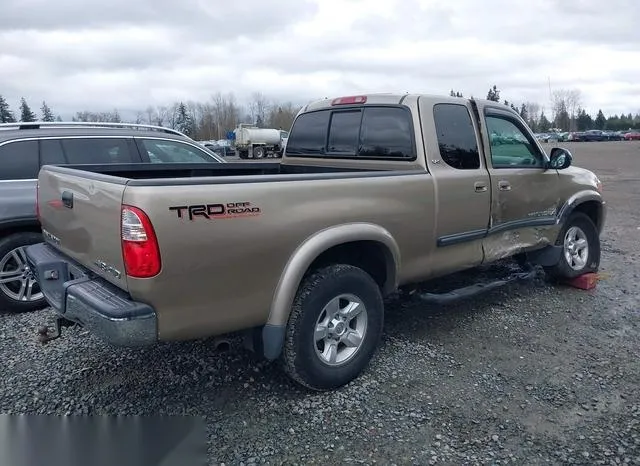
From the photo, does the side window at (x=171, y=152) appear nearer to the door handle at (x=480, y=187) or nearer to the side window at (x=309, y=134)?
the side window at (x=309, y=134)

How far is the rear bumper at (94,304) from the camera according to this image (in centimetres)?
261

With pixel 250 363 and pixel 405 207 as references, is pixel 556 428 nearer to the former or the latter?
pixel 405 207

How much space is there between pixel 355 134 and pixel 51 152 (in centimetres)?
311

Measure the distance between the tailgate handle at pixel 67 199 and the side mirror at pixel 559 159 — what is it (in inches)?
168

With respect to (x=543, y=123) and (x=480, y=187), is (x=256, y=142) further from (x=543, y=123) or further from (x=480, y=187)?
(x=543, y=123)

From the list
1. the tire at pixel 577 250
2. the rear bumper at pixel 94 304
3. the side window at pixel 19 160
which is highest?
the side window at pixel 19 160

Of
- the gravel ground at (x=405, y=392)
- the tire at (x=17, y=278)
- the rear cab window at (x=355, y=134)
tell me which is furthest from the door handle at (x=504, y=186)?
the tire at (x=17, y=278)

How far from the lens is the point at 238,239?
9.14ft

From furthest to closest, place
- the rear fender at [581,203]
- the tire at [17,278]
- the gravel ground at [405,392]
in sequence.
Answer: the rear fender at [581,203]
the tire at [17,278]
the gravel ground at [405,392]

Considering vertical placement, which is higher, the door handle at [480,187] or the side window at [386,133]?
the side window at [386,133]

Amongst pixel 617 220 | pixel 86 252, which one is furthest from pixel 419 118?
pixel 617 220

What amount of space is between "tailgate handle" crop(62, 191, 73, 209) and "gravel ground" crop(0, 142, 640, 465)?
1267 mm

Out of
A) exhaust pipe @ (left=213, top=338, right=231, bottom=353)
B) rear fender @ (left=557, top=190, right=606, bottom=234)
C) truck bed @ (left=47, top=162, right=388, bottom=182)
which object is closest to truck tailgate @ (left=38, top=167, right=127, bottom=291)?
truck bed @ (left=47, top=162, right=388, bottom=182)

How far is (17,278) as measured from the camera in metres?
4.92
